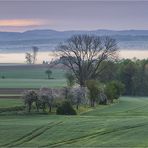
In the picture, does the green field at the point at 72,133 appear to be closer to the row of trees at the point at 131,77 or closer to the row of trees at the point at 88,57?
the row of trees at the point at 88,57

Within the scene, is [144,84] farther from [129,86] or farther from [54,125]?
[54,125]

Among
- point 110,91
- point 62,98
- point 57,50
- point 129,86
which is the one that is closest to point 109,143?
point 62,98

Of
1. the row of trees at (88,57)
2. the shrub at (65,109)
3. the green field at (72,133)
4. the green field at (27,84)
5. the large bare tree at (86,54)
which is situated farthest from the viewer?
the large bare tree at (86,54)

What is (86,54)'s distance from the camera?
8462cm

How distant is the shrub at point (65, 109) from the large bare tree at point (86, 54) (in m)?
28.0

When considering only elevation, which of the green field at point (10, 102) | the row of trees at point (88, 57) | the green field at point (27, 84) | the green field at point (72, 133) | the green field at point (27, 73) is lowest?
the green field at point (72, 133)

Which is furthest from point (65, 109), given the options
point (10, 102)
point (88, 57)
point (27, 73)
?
point (27, 73)

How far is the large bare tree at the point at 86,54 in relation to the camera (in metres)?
82.5

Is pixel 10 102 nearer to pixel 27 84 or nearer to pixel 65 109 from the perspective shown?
pixel 65 109

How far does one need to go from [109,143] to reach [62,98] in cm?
2888

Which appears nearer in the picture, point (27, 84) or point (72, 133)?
point (72, 133)

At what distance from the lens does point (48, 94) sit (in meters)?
55.2

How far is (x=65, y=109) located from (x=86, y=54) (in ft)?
106

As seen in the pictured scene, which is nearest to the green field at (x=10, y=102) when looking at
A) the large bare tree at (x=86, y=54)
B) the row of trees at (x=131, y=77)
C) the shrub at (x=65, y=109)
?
the shrub at (x=65, y=109)
